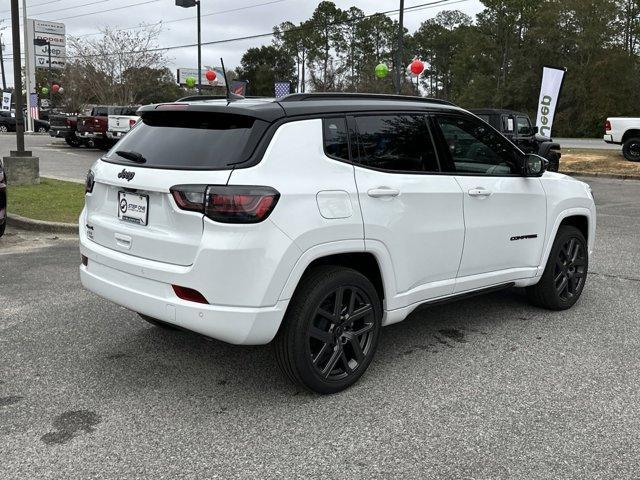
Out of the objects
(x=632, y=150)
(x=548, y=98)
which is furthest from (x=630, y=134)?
(x=548, y=98)

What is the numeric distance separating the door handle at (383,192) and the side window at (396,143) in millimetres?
161

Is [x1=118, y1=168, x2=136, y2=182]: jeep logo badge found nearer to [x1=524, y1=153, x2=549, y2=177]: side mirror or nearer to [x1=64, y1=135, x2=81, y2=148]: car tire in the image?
[x1=524, y1=153, x2=549, y2=177]: side mirror

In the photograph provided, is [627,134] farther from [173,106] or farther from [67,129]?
[67,129]

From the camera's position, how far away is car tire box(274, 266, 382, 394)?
11.3 ft

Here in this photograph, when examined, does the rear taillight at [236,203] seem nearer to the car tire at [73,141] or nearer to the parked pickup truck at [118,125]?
the parked pickup truck at [118,125]

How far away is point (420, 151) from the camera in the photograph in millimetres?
4137

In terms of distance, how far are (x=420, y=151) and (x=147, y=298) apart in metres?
1.96

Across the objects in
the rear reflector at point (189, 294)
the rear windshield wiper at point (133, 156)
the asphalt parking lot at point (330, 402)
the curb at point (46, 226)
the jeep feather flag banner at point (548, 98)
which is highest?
the jeep feather flag banner at point (548, 98)

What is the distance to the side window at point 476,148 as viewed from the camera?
440cm

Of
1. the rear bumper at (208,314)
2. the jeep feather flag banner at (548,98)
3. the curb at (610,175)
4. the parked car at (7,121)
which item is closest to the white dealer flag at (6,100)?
the parked car at (7,121)

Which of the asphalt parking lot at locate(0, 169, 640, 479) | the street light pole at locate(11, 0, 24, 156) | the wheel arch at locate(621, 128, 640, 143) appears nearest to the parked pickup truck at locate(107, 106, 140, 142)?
the street light pole at locate(11, 0, 24, 156)

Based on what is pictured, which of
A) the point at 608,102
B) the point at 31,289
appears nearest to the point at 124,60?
the point at 608,102

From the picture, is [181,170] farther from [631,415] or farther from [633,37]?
[633,37]

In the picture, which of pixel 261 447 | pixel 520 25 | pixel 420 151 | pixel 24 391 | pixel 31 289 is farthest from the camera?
pixel 520 25
